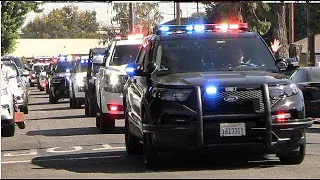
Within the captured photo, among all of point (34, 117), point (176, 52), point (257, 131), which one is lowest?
point (34, 117)

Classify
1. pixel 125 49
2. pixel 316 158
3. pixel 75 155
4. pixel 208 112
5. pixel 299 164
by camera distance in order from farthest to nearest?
pixel 125 49
pixel 75 155
pixel 316 158
pixel 299 164
pixel 208 112

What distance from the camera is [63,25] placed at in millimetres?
130875

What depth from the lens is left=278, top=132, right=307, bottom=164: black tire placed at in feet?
38.0

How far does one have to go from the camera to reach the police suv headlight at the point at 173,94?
429 inches

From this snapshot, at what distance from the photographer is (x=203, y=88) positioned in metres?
10.9

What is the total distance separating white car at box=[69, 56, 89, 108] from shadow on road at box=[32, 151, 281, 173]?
15.7m

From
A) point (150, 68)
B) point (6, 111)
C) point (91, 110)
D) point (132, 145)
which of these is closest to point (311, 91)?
point (91, 110)

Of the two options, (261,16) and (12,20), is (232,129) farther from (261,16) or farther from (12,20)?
(12,20)

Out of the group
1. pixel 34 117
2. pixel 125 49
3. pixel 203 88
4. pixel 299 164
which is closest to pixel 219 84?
pixel 203 88

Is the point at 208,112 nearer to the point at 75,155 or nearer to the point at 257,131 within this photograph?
the point at 257,131

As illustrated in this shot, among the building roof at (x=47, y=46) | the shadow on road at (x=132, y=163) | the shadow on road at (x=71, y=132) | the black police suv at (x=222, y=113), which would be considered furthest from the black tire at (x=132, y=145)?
the building roof at (x=47, y=46)

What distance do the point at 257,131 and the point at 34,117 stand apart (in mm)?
15837

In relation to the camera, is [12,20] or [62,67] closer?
[62,67]

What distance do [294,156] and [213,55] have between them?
6.12 feet
